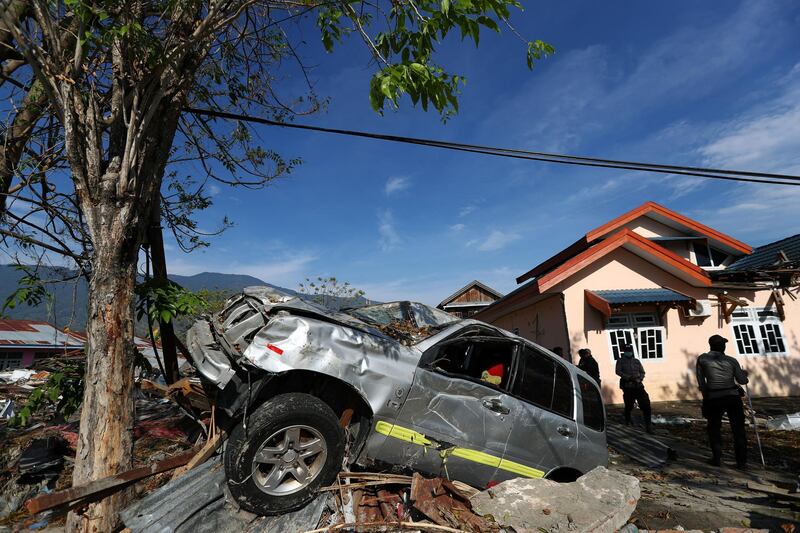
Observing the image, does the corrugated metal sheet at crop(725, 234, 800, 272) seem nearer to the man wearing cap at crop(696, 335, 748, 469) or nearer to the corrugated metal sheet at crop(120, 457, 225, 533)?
the man wearing cap at crop(696, 335, 748, 469)

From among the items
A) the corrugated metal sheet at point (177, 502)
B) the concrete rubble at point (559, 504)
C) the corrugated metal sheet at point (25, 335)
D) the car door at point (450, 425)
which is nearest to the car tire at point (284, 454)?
the corrugated metal sheet at point (177, 502)

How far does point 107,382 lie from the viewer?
11.0ft

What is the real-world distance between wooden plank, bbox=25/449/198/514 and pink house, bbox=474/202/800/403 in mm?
10341

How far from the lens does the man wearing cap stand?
600 cm

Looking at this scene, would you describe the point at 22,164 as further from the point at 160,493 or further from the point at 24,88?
the point at 160,493

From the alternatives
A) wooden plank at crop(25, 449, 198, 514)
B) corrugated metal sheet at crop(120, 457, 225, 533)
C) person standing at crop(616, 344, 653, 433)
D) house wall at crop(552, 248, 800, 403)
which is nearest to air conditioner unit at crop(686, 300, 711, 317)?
house wall at crop(552, 248, 800, 403)

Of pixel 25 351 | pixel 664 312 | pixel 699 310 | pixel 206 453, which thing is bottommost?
pixel 25 351

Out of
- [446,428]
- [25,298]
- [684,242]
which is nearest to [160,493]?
[446,428]

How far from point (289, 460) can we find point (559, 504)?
241 cm

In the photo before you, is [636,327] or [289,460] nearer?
[289,460]

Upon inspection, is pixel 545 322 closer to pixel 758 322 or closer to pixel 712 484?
pixel 758 322

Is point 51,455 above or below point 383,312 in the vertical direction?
below

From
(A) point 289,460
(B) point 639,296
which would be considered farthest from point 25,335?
(B) point 639,296

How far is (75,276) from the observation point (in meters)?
4.50
